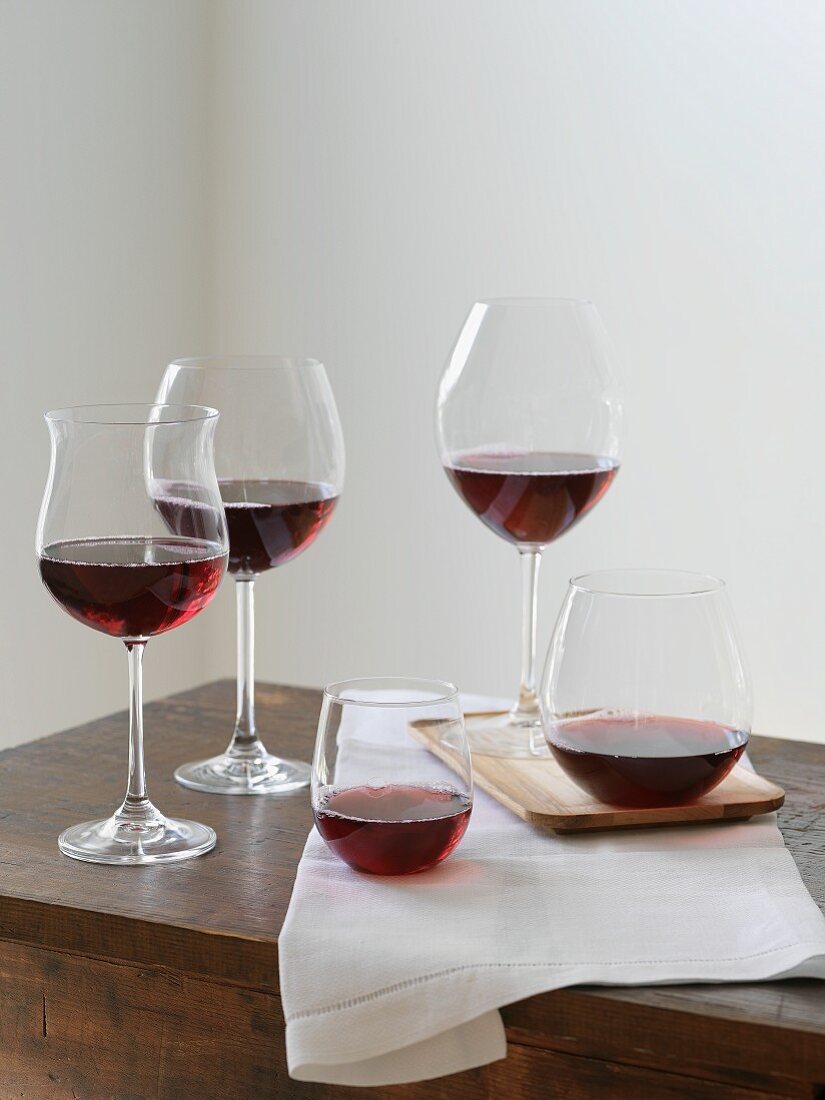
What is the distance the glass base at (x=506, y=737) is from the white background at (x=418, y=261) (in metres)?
1.49

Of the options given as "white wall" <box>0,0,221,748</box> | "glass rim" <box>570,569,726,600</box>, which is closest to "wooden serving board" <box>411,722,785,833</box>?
"glass rim" <box>570,569,726,600</box>

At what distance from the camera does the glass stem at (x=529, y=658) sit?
3.60 ft

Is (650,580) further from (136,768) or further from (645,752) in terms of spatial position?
(136,768)

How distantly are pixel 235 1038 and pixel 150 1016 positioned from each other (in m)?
0.06

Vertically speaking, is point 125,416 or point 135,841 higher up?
point 125,416

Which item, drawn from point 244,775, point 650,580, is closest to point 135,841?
point 244,775

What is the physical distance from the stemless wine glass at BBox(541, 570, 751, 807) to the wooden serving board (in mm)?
12

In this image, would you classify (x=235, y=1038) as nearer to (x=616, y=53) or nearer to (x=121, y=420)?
(x=121, y=420)

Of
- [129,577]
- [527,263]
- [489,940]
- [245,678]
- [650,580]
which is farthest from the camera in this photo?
[527,263]

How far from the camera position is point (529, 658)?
112 cm

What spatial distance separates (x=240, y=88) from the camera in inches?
117

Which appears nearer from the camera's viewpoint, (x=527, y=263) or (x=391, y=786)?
(x=391, y=786)

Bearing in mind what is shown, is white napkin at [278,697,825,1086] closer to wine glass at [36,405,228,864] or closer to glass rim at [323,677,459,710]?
glass rim at [323,677,459,710]

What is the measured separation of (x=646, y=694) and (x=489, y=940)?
8.1 inches
